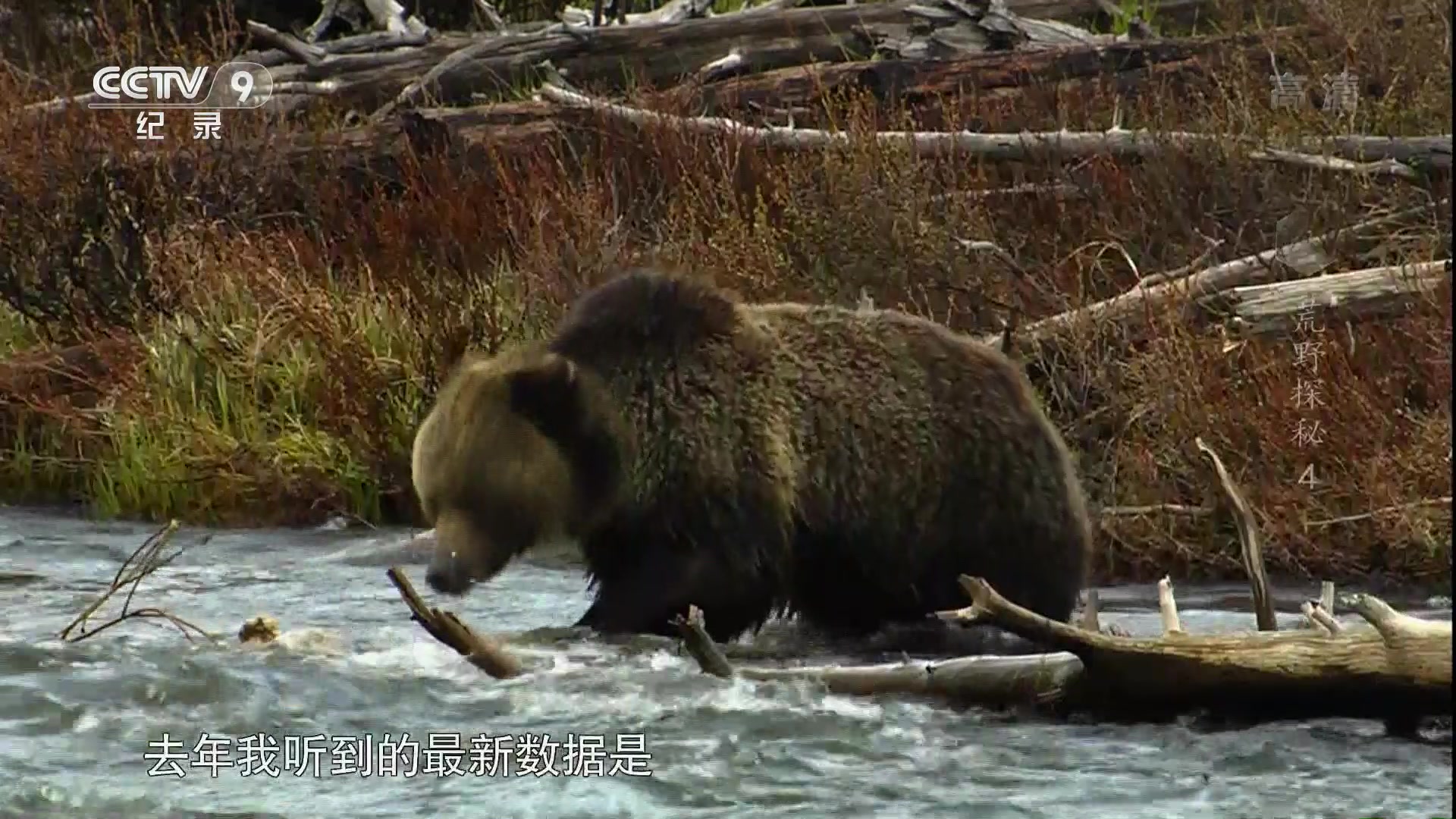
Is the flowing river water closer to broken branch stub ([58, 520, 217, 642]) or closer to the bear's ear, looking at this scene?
broken branch stub ([58, 520, 217, 642])

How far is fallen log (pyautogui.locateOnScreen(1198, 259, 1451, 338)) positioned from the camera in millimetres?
9391

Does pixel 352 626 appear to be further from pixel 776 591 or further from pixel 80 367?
pixel 80 367

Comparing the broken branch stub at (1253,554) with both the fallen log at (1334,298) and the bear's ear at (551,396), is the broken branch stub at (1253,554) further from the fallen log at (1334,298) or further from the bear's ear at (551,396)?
the fallen log at (1334,298)

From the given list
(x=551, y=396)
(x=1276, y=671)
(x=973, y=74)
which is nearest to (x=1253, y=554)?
(x=1276, y=671)

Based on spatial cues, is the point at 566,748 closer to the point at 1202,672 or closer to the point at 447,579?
the point at 447,579

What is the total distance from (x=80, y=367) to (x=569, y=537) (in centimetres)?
565

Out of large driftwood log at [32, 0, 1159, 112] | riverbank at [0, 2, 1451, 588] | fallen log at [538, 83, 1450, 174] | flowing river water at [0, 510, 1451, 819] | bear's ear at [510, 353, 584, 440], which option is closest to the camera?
flowing river water at [0, 510, 1451, 819]

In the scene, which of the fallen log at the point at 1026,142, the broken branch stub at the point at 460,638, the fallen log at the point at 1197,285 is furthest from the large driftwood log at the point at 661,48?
the broken branch stub at the point at 460,638

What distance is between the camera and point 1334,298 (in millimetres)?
9469

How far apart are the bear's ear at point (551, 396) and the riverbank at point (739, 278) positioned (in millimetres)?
3122

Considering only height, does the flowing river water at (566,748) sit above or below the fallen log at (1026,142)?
below

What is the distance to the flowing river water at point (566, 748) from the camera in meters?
5.69

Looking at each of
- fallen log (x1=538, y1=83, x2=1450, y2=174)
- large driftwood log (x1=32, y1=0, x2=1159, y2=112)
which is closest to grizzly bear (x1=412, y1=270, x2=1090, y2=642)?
fallen log (x1=538, y1=83, x2=1450, y2=174)

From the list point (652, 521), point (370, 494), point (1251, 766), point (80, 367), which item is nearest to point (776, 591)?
point (652, 521)
